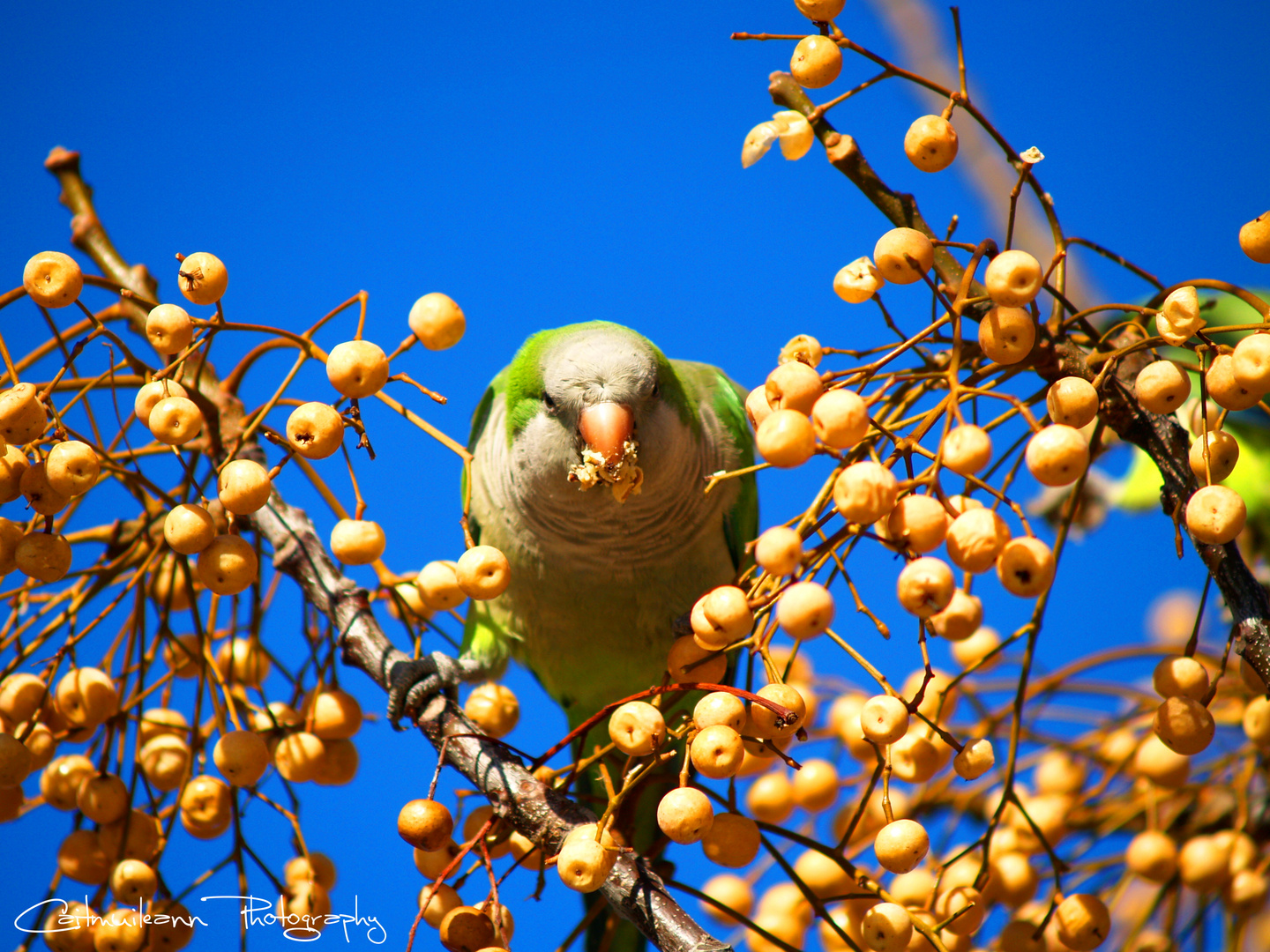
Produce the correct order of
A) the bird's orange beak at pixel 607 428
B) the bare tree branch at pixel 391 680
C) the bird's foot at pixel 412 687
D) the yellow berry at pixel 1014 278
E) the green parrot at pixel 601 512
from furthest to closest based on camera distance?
the green parrot at pixel 601 512 < the bird's orange beak at pixel 607 428 < the bird's foot at pixel 412 687 < the bare tree branch at pixel 391 680 < the yellow berry at pixel 1014 278

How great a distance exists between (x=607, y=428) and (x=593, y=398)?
0.08 meters

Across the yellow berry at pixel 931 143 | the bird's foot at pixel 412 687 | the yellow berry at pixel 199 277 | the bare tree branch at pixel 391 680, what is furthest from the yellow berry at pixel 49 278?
the yellow berry at pixel 931 143

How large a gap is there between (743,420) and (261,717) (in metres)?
1.09

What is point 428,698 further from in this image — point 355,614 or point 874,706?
point 874,706

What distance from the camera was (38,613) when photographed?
1.31 m

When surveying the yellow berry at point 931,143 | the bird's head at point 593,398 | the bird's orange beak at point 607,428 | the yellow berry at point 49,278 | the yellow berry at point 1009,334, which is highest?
the bird's head at point 593,398

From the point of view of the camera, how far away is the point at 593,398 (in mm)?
1694

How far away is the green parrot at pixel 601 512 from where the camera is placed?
1.72 meters

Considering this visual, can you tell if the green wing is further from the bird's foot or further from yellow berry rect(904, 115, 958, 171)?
yellow berry rect(904, 115, 958, 171)

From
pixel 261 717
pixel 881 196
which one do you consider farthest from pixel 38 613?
pixel 881 196

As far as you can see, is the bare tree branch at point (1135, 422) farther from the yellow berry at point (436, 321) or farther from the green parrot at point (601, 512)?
the green parrot at point (601, 512)

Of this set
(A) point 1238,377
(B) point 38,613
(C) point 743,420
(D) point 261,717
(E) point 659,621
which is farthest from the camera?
(C) point 743,420

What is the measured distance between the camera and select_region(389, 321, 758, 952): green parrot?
67.6 inches

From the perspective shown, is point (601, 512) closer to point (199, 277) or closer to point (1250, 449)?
point (199, 277)
